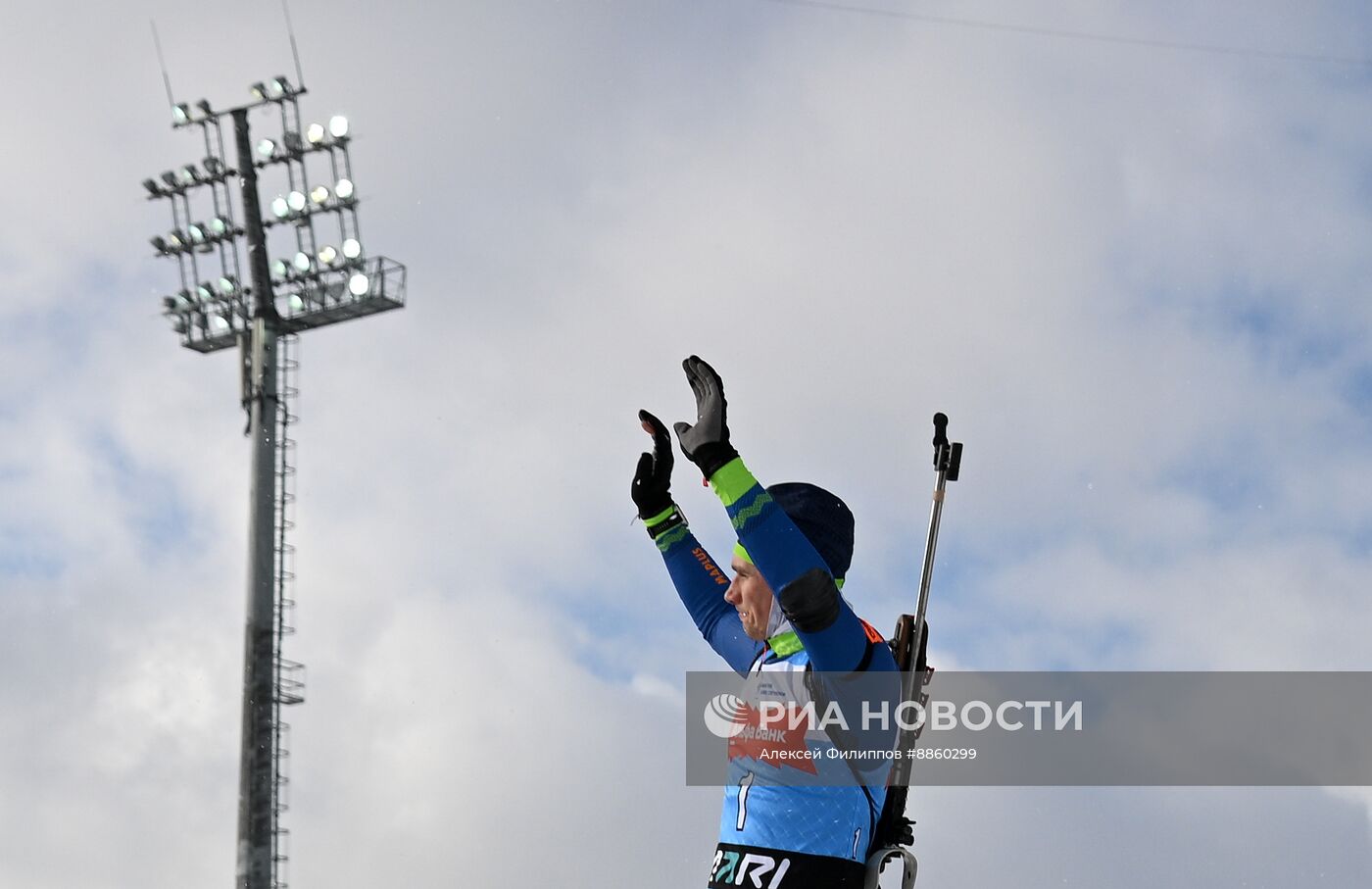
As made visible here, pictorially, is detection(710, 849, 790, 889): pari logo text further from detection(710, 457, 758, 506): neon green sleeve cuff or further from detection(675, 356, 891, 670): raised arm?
detection(710, 457, 758, 506): neon green sleeve cuff

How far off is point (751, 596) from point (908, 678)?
57 cm

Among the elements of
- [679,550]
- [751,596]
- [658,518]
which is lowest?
[751,596]

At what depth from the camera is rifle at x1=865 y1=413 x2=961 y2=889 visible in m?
4.79

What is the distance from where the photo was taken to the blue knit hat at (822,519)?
493cm

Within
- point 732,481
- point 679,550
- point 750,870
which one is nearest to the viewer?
point 732,481

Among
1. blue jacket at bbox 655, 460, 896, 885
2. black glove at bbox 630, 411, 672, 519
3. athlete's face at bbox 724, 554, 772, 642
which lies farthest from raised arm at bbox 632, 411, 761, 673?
athlete's face at bbox 724, 554, 772, 642

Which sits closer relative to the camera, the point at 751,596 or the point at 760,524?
the point at 760,524

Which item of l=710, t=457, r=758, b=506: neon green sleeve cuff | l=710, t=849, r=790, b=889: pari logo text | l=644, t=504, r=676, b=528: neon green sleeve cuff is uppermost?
l=644, t=504, r=676, b=528: neon green sleeve cuff

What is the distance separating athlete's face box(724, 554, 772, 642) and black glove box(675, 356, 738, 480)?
0.69 metres

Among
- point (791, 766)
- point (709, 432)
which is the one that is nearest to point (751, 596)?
point (791, 766)

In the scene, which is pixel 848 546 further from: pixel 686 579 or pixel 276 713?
pixel 276 713

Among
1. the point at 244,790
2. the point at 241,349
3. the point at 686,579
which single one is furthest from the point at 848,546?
the point at 241,349

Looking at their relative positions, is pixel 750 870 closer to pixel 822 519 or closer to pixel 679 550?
pixel 822 519

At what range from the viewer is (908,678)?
492cm
